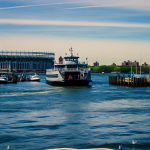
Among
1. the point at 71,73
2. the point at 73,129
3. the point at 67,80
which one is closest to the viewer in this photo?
the point at 73,129

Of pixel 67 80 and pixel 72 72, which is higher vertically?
pixel 72 72

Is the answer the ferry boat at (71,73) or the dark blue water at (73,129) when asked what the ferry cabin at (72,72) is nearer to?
the ferry boat at (71,73)

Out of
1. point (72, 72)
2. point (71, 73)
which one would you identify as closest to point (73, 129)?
point (72, 72)

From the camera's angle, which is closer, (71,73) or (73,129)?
(73,129)

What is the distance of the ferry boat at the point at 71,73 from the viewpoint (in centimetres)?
7494

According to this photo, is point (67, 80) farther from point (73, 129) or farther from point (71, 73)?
point (73, 129)

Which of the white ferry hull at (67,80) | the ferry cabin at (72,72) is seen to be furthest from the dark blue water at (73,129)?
the ferry cabin at (72,72)

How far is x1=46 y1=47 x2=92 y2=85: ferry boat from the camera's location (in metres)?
74.9

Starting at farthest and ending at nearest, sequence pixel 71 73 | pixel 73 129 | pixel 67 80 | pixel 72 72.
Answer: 1. pixel 71 73
2. pixel 72 72
3. pixel 67 80
4. pixel 73 129

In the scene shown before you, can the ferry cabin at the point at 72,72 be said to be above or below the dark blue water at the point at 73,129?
above

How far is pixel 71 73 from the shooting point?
80.2 metres

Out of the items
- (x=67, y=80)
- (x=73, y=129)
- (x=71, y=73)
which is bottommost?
(x=73, y=129)

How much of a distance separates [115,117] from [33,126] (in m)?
9.17

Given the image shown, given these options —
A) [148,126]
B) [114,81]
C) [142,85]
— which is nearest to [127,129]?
[148,126]
